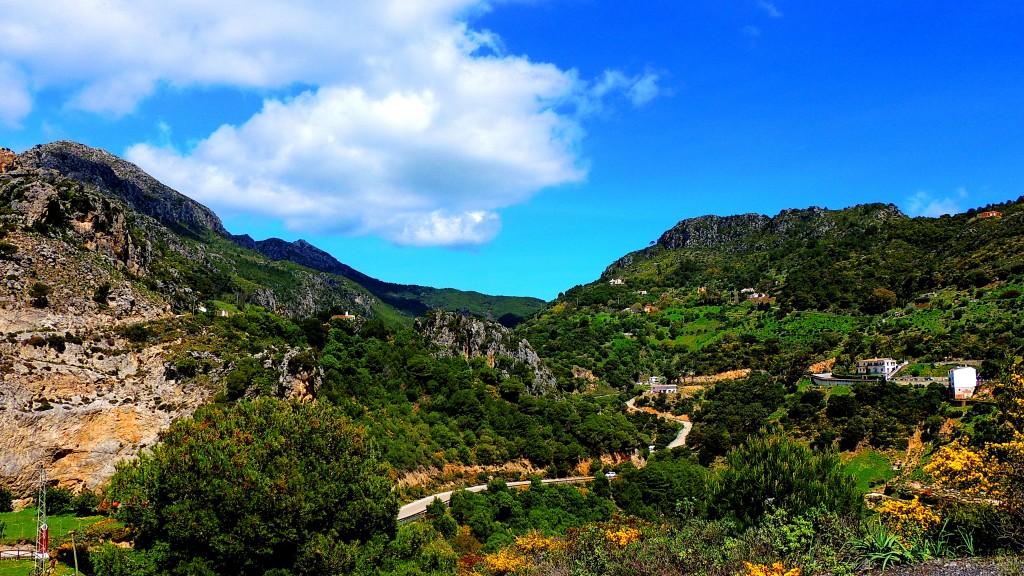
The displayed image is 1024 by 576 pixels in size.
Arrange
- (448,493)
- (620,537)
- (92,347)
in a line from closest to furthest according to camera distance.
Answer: (620,537) → (92,347) → (448,493)

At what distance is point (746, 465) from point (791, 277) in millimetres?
106798

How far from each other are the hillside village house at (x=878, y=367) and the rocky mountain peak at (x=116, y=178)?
492ft

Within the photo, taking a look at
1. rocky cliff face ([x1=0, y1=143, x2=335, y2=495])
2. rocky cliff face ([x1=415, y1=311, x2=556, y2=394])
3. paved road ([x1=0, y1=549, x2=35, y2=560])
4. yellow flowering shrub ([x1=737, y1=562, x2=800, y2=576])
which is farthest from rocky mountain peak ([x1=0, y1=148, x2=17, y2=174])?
yellow flowering shrub ([x1=737, y1=562, x2=800, y2=576])

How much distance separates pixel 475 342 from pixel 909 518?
57.7 meters

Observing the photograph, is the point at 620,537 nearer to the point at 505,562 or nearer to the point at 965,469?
the point at 505,562

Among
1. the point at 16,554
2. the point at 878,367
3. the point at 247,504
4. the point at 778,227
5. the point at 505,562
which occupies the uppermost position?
the point at 778,227

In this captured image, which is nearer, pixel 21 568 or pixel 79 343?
pixel 21 568

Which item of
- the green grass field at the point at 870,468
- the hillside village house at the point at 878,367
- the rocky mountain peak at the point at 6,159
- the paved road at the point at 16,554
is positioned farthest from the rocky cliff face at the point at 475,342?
the paved road at the point at 16,554

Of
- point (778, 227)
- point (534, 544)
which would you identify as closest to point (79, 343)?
point (534, 544)

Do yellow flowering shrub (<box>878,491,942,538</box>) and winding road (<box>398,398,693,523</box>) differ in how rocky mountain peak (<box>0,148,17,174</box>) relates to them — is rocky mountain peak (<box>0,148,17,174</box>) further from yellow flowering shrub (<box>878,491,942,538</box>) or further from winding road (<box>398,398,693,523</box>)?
yellow flowering shrub (<box>878,491,942,538</box>)

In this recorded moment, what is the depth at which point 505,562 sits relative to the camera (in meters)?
23.6

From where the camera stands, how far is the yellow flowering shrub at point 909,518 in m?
14.9

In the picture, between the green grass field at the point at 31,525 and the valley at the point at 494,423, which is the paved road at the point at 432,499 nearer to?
the valley at the point at 494,423

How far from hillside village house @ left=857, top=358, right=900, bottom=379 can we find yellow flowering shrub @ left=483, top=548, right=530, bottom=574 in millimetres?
52202
